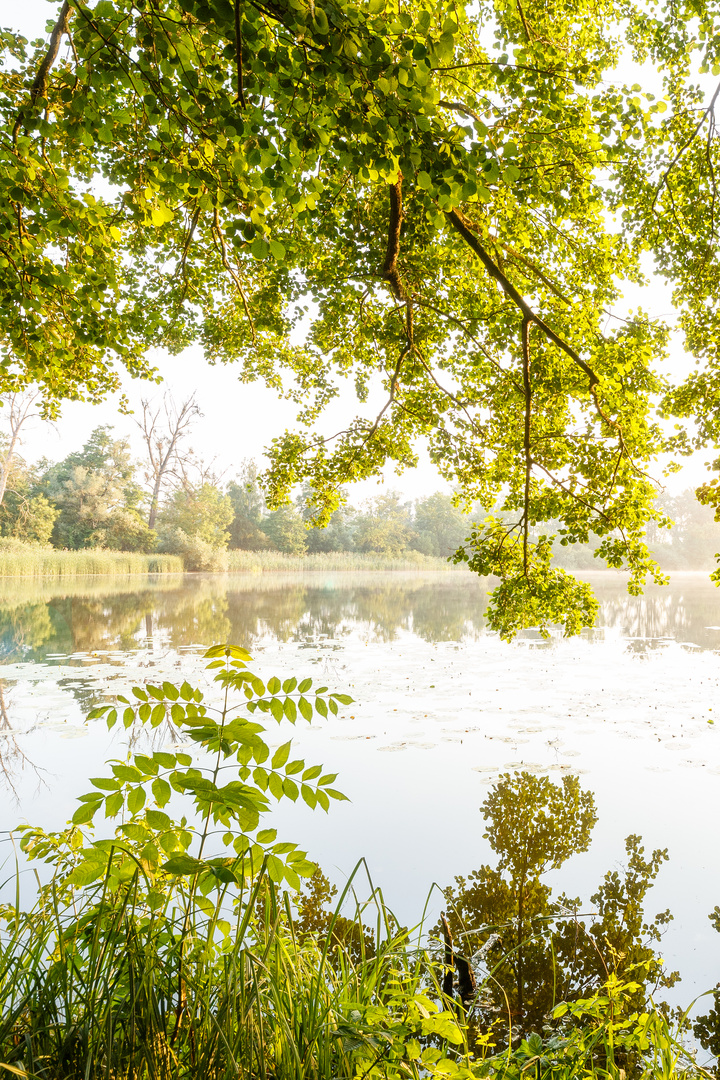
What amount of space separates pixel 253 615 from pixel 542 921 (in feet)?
38.1

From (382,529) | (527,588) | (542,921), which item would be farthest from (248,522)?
(542,921)

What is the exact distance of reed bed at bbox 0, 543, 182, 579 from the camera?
67.8 ft

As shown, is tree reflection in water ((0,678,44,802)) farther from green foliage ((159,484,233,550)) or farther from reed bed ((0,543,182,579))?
green foliage ((159,484,233,550))

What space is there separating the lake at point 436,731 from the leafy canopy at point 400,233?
1479mm

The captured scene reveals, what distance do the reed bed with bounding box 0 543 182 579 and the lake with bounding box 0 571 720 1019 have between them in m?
7.92

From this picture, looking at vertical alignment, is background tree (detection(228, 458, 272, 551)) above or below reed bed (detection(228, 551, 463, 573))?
above

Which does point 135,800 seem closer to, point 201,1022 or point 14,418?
point 201,1022

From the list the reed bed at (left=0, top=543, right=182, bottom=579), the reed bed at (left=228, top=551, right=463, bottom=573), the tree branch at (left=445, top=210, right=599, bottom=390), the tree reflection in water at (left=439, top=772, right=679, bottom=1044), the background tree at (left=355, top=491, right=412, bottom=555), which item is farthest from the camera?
the background tree at (left=355, top=491, right=412, bottom=555)

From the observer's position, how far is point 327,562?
35.2 m

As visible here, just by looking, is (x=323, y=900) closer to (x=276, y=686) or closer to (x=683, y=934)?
(x=683, y=934)

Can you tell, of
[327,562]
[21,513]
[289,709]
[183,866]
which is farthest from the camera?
[327,562]

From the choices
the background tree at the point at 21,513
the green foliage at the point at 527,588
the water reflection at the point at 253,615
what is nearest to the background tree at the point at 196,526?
the water reflection at the point at 253,615

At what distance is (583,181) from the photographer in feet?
15.9

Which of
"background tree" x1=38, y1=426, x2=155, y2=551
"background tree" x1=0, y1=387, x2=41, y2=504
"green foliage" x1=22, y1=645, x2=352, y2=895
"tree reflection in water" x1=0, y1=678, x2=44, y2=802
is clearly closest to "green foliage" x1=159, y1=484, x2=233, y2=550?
"background tree" x1=38, y1=426, x2=155, y2=551
